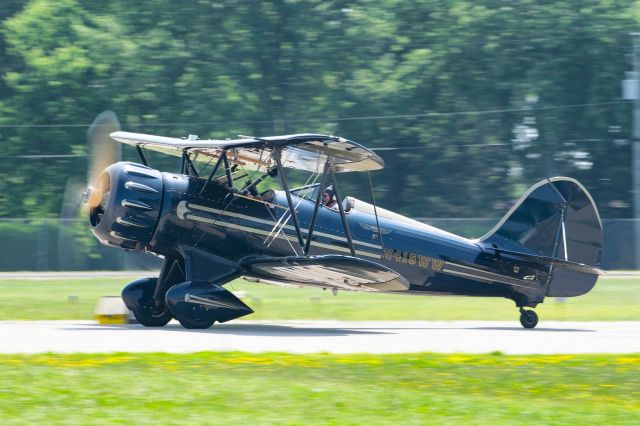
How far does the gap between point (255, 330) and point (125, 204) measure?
2790 millimetres

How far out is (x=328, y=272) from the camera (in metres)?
16.8

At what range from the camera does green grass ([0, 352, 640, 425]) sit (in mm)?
9094

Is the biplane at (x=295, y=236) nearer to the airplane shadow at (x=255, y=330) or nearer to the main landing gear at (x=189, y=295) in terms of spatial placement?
the main landing gear at (x=189, y=295)

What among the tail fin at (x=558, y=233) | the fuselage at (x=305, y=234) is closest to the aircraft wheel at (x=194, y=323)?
the fuselage at (x=305, y=234)

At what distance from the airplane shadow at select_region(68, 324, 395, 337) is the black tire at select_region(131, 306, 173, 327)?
0.12 m

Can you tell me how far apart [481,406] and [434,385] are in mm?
1238

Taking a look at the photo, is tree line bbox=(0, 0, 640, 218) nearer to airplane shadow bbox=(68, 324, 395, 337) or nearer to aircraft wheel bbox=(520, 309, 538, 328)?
aircraft wheel bbox=(520, 309, 538, 328)

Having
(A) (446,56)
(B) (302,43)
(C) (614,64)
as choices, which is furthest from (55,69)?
(C) (614,64)

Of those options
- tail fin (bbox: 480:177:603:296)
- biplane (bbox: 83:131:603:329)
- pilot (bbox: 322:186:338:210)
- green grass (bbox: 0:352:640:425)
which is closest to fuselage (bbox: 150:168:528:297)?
biplane (bbox: 83:131:603:329)

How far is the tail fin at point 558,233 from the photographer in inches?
744

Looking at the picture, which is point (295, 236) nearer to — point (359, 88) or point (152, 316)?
point (152, 316)

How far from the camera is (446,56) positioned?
158 ft

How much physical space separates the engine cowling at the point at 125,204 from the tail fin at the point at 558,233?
6017mm

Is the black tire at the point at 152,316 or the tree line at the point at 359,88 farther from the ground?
the black tire at the point at 152,316
